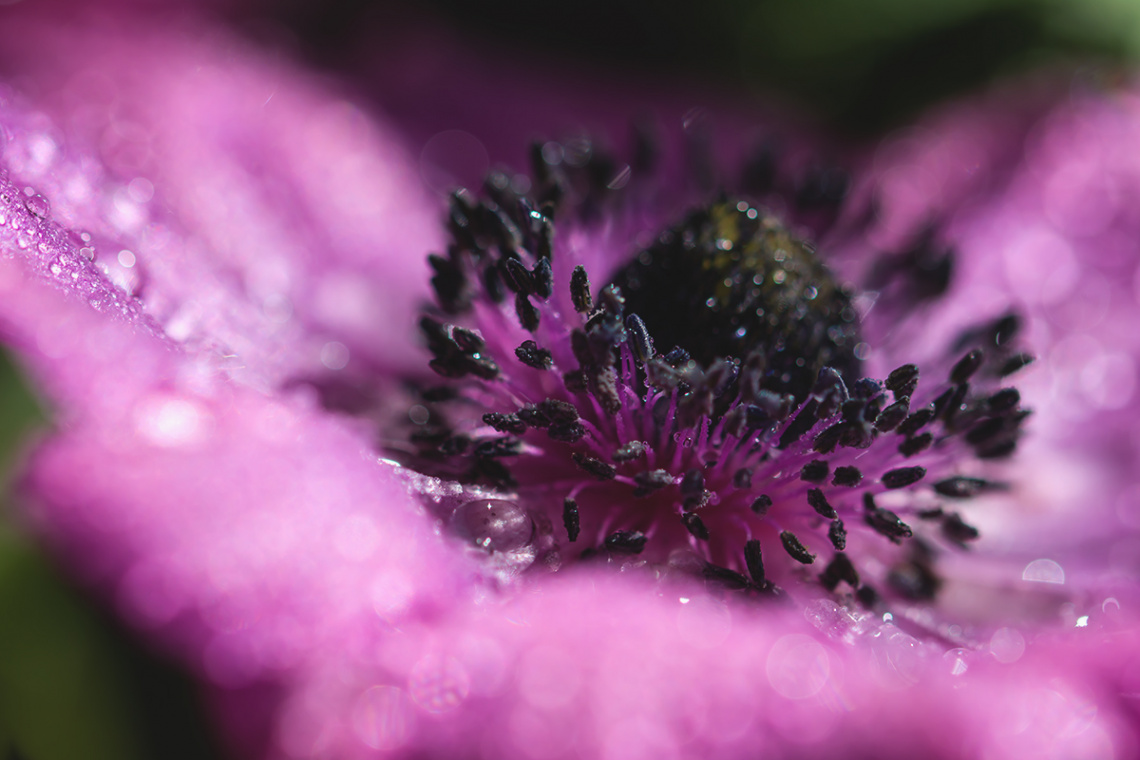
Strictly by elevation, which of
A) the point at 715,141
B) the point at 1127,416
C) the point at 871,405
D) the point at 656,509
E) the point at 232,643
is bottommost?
the point at 232,643

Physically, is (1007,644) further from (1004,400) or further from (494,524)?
(494,524)

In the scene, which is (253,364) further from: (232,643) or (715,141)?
(715,141)

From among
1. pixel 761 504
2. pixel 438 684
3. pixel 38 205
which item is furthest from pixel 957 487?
pixel 38 205

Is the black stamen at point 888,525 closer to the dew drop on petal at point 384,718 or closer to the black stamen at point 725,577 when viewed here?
the black stamen at point 725,577

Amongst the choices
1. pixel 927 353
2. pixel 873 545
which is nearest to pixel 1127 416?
pixel 927 353

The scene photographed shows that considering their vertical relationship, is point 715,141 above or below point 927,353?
above

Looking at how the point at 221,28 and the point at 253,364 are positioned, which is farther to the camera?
Result: the point at 221,28

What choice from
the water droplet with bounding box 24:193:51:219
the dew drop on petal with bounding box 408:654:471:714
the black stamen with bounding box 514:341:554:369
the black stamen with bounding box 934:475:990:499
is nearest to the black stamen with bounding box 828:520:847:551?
the black stamen with bounding box 934:475:990:499

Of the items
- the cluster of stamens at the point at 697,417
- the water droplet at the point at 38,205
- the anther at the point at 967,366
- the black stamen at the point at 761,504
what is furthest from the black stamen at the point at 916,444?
the water droplet at the point at 38,205
